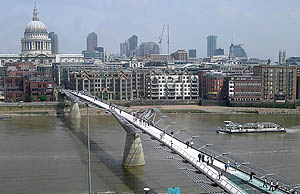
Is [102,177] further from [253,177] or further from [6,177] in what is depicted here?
[253,177]

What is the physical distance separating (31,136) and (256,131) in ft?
39.1

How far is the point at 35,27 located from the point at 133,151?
6528cm

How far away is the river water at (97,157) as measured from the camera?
14.0m

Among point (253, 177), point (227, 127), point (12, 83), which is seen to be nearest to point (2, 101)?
point (12, 83)

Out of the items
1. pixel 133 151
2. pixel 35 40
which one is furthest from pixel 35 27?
pixel 133 151

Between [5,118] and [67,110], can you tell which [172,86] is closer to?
[67,110]

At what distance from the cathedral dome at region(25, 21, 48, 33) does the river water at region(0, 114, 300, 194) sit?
51011 mm

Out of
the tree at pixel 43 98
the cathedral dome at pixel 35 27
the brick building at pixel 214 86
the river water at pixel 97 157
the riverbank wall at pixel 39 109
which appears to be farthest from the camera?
the cathedral dome at pixel 35 27

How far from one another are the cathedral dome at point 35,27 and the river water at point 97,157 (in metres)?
51.0

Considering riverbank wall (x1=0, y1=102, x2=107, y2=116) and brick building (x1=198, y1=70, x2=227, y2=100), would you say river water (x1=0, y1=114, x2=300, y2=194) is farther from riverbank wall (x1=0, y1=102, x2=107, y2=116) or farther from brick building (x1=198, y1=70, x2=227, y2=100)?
brick building (x1=198, y1=70, x2=227, y2=100)

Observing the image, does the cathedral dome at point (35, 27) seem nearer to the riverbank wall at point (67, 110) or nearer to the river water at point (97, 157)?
the riverbank wall at point (67, 110)

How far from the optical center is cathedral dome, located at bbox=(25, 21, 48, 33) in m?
77.1

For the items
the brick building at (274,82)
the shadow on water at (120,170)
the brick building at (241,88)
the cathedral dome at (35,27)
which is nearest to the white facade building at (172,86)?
the brick building at (241,88)

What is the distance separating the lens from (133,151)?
15.9 m
